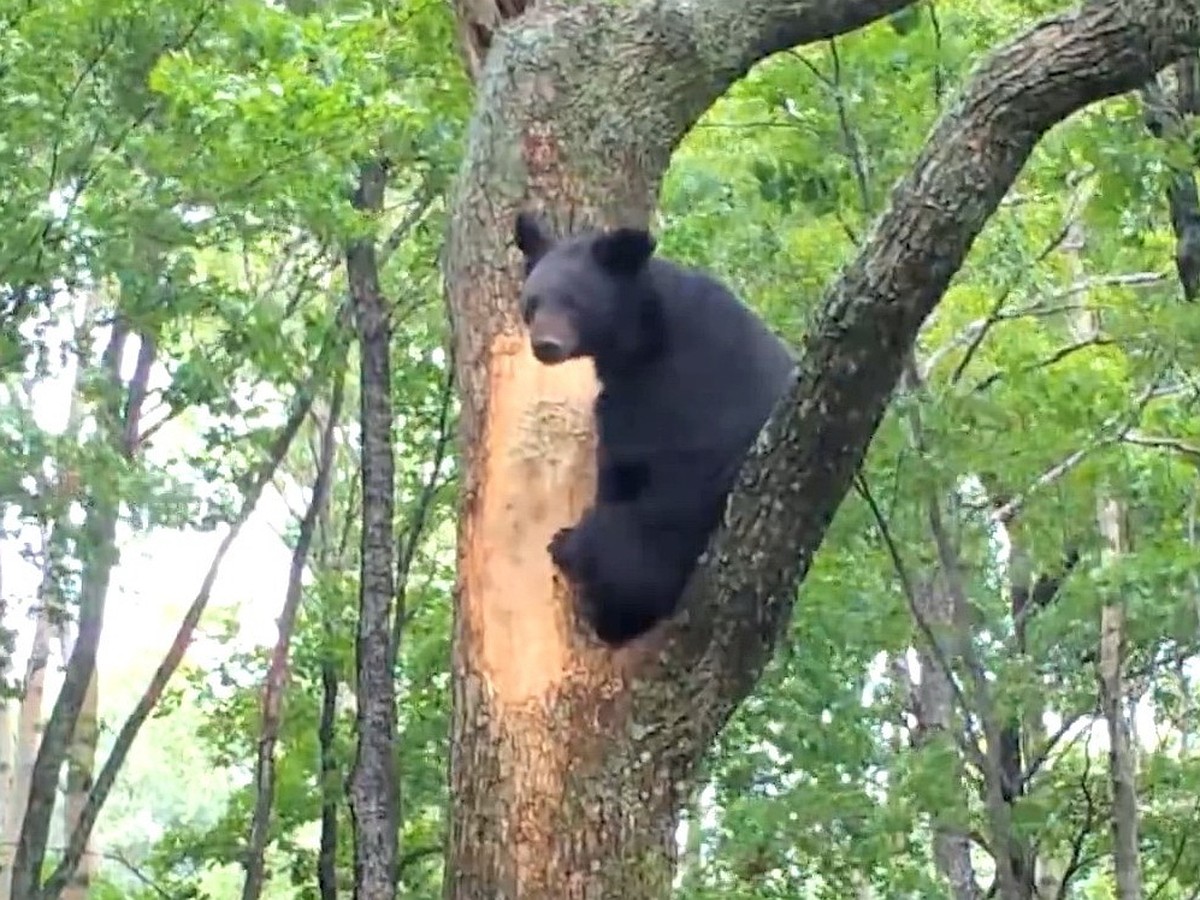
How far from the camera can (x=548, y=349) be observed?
3.54 meters

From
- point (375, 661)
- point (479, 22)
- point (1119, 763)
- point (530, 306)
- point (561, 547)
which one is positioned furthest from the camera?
point (375, 661)

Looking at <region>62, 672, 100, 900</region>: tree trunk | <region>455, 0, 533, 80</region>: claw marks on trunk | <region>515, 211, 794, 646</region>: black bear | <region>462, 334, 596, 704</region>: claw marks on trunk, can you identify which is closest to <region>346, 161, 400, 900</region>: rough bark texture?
<region>62, 672, 100, 900</region>: tree trunk

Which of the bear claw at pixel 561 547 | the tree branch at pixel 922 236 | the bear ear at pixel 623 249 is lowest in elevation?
the bear claw at pixel 561 547

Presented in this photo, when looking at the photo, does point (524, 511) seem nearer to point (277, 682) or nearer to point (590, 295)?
point (590, 295)

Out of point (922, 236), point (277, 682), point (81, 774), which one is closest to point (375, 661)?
point (277, 682)

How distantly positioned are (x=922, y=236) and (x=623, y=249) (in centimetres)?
89

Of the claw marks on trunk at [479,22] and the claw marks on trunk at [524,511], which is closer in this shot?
the claw marks on trunk at [524,511]

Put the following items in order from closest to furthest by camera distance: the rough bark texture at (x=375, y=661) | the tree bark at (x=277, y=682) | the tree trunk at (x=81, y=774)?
the rough bark texture at (x=375, y=661)
the tree bark at (x=277, y=682)
the tree trunk at (x=81, y=774)

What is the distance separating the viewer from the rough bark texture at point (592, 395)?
3.06 meters

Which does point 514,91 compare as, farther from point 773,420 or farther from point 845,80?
point 845,80

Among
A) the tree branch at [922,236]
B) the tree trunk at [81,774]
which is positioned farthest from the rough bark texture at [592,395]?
the tree trunk at [81,774]

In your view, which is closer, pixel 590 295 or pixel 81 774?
pixel 590 295

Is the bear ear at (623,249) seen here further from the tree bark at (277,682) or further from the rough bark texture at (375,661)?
the tree bark at (277,682)

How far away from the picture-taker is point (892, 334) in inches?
122
